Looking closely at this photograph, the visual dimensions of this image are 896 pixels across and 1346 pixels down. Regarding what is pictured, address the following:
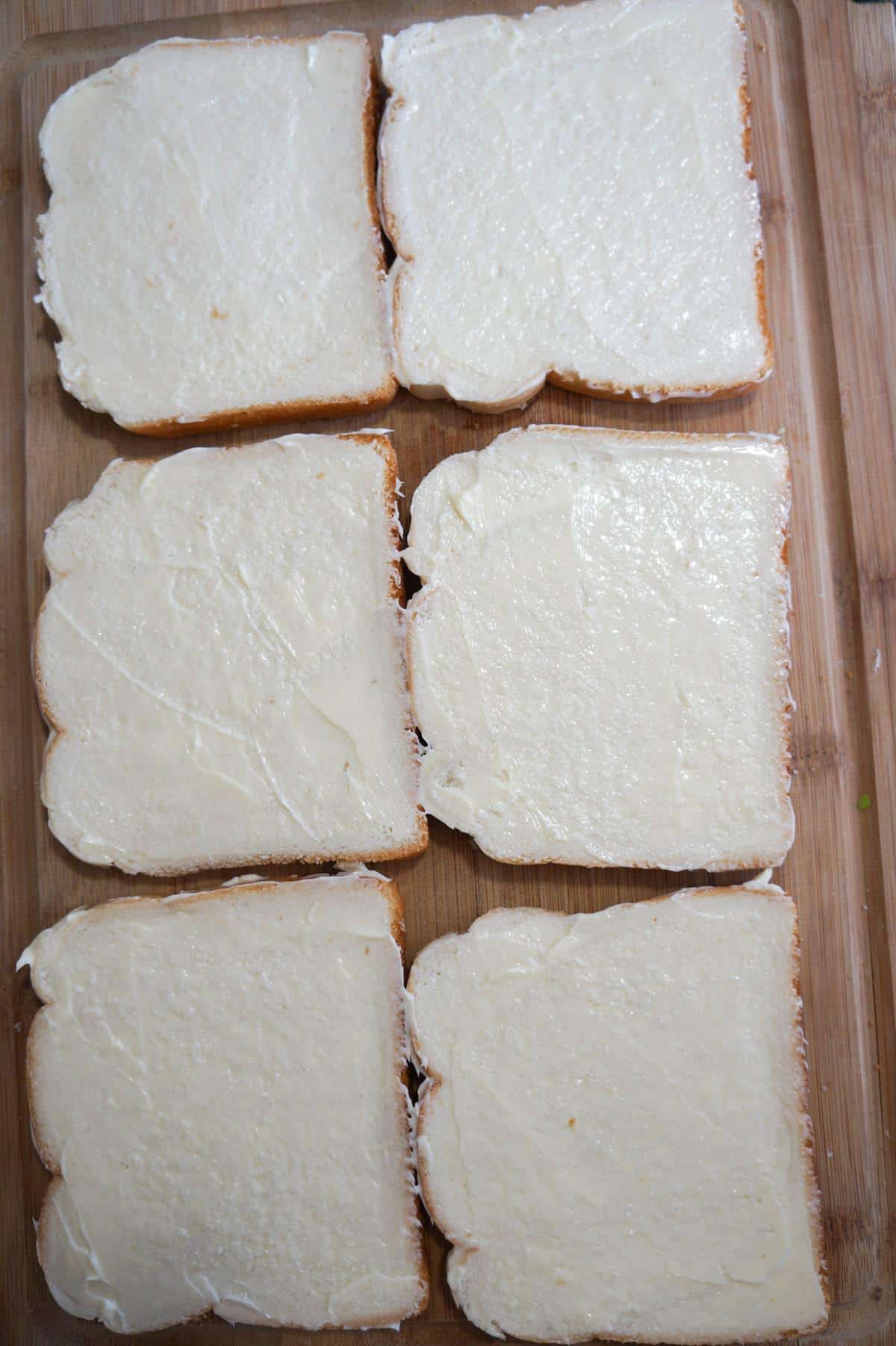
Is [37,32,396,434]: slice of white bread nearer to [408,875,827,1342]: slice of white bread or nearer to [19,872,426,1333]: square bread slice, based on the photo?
[19,872,426,1333]: square bread slice

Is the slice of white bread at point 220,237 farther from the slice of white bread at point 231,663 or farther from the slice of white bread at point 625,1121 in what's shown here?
the slice of white bread at point 625,1121

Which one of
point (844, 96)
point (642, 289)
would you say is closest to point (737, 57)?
point (844, 96)

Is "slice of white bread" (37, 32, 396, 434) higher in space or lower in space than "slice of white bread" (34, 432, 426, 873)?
higher

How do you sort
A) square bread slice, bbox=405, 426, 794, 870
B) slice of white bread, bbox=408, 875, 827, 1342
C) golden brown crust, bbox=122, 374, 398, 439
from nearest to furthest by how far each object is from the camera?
1. slice of white bread, bbox=408, 875, 827, 1342
2. square bread slice, bbox=405, 426, 794, 870
3. golden brown crust, bbox=122, 374, 398, 439

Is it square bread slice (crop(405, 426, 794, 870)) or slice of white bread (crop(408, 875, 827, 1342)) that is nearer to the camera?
slice of white bread (crop(408, 875, 827, 1342))

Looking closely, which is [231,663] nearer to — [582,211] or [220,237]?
[220,237]

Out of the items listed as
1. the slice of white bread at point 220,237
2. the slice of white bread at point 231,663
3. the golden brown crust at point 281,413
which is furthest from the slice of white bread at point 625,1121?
the slice of white bread at point 220,237

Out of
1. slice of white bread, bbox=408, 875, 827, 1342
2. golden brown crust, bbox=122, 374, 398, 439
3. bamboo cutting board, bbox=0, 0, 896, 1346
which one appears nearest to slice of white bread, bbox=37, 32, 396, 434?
golden brown crust, bbox=122, 374, 398, 439
